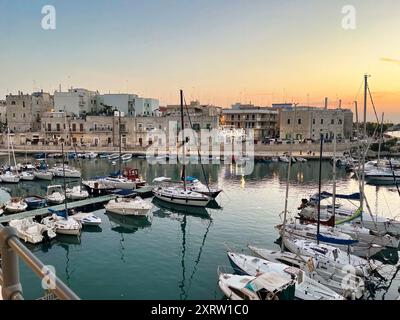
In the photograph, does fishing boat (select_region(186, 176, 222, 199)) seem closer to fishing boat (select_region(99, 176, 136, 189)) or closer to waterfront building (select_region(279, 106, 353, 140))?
fishing boat (select_region(99, 176, 136, 189))

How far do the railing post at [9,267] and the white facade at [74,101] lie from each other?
82.5 metres

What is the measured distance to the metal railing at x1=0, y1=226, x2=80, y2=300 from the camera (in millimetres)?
1936

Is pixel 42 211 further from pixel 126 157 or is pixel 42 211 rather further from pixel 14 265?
pixel 126 157

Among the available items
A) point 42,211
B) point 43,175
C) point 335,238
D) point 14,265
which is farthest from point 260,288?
point 43,175

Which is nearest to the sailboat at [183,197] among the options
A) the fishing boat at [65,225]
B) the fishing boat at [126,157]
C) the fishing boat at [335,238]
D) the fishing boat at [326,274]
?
the fishing boat at [335,238]

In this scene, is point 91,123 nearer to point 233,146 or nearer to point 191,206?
point 233,146

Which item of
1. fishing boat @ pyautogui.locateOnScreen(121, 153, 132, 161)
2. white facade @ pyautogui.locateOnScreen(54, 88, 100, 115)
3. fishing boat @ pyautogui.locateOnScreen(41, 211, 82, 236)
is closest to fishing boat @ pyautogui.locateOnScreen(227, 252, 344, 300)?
fishing boat @ pyautogui.locateOnScreen(41, 211, 82, 236)

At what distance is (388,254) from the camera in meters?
19.8

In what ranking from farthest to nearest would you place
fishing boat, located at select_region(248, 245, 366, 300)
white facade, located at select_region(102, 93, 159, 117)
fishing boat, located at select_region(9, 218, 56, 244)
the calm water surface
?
white facade, located at select_region(102, 93, 159, 117) → fishing boat, located at select_region(9, 218, 56, 244) → the calm water surface → fishing boat, located at select_region(248, 245, 366, 300)

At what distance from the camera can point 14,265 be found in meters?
2.11

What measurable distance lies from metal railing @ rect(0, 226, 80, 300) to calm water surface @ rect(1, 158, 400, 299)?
12.9 meters

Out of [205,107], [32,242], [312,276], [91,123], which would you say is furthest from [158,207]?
[205,107]
